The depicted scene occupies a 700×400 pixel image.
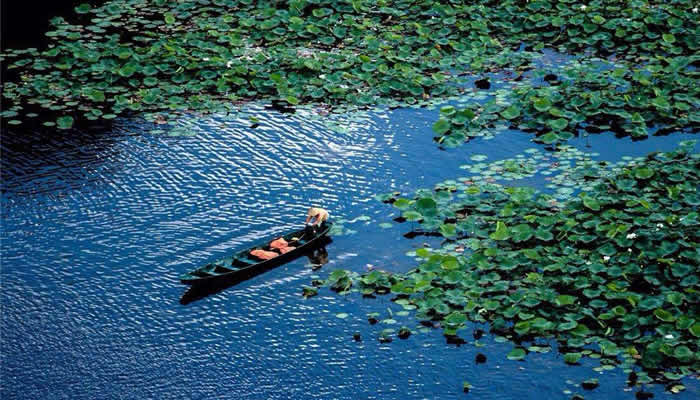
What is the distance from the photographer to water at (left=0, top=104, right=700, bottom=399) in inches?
286

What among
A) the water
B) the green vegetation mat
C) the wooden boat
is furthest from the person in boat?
the green vegetation mat

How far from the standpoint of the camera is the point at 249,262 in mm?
8516

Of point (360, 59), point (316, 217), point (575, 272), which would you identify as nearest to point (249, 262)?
point (316, 217)

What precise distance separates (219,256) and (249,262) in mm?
430

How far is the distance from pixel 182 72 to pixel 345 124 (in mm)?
2734

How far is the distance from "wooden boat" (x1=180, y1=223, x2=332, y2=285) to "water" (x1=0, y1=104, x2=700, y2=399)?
12cm

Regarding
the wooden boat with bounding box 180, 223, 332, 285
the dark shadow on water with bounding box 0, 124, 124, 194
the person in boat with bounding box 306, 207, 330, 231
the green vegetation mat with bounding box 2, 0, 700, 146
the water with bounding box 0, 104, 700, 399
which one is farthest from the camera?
the green vegetation mat with bounding box 2, 0, 700, 146

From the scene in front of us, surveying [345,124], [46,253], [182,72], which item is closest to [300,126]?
[345,124]

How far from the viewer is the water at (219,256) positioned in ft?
23.8

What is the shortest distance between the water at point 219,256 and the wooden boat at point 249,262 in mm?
121

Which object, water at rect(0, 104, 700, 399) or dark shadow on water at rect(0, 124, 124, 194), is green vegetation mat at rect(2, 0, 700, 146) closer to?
dark shadow on water at rect(0, 124, 124, 194)

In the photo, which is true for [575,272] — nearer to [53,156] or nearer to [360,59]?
[360,59]

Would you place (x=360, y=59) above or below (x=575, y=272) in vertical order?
above

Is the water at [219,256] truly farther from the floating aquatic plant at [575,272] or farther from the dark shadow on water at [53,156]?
the floating aquatic plant at [575,272]
